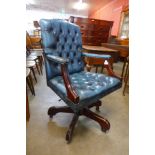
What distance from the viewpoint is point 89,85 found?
1410mm

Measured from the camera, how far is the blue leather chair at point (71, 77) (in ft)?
4.00

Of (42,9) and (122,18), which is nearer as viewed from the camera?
(122,18)

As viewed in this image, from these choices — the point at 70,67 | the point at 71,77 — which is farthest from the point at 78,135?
the point at 70,67

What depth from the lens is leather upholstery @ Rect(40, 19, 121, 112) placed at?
1.27 meters

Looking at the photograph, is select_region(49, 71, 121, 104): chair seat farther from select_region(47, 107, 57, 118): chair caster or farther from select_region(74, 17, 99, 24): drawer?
select_region(74, 17, 99, 24): drawer

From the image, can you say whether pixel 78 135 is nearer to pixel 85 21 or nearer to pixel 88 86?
pixel 88 86

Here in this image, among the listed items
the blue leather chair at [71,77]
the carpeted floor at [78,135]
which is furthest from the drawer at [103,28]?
the carpeted floor at [78,135]

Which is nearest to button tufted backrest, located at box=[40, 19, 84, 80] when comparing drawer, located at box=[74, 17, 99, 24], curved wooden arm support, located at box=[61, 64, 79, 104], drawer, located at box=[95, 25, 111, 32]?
curved wooden arm support, located at box=[61, 64, 79, 104]

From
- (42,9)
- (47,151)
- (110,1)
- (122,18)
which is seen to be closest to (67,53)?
(47,151)

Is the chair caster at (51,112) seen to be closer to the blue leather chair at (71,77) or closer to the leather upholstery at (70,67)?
the blue leather chair at (71,77)
